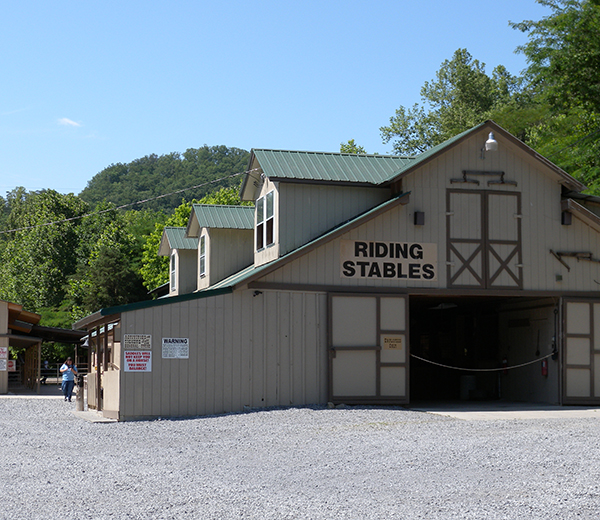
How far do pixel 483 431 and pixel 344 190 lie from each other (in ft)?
29.0

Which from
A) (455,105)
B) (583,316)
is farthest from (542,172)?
(455,105)

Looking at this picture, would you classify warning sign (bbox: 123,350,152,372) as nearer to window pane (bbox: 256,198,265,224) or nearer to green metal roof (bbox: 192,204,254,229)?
window pane (bbox: 256,198,265,224)

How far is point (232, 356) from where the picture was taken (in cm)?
1853

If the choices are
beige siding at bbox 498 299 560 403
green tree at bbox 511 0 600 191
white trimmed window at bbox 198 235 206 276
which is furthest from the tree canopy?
white trimmed window at bbox 198 235 206 276

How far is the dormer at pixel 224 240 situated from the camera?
26438 mm

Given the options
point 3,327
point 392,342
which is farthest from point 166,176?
point 392,342

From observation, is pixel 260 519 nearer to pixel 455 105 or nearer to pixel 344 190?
pixel 344 190

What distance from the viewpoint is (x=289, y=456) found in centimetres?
1145

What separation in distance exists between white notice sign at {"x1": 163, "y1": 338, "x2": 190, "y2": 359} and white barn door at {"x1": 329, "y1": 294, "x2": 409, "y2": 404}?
11.8ft

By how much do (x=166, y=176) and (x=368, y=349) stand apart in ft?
338

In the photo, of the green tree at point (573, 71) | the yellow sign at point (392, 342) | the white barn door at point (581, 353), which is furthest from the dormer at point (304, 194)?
the green tree at point (573, 71)

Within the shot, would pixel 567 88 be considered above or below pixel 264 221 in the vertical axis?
above

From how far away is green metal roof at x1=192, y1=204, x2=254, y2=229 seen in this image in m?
26.5

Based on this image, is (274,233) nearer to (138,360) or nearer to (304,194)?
(304,194)
